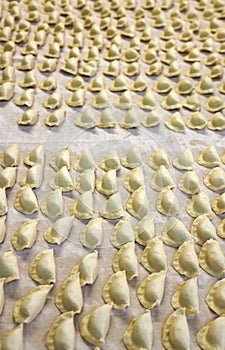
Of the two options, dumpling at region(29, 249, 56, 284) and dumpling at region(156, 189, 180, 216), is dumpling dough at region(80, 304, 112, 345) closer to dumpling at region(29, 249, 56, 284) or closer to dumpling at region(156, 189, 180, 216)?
dumpling at region(29, 249, 56, 284)

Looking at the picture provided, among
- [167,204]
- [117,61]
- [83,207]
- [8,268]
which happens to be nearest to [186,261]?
[167,204]

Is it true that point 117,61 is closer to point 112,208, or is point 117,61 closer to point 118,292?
point 112,208

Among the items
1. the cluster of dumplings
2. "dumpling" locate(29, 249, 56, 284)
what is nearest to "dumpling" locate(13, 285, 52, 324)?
"dumpling" locate(29, 249, 56, 284)

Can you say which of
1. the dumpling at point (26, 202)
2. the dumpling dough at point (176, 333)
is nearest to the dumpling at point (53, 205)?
the dumpling at point (26, 202)

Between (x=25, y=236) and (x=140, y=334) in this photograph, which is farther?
(x=25, y=236)

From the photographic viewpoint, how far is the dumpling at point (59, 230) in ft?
3.15

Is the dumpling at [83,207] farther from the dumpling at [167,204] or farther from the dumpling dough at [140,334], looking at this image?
the dumpling dough at [140,334]

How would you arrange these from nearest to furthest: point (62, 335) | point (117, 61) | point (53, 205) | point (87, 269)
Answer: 1. point (62, 335)
2. point (87, 269)
3. point (53, 205)
4. point (117, 61)

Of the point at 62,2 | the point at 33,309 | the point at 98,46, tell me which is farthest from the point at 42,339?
the point at 62,2

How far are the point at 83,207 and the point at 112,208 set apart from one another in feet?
0.22

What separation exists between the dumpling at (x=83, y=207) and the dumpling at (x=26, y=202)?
0.28ft

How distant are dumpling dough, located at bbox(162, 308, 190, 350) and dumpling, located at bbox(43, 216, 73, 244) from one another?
28 cm

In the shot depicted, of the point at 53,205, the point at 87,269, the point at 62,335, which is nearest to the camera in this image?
the point at 62,335

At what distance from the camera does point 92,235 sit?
96cm
